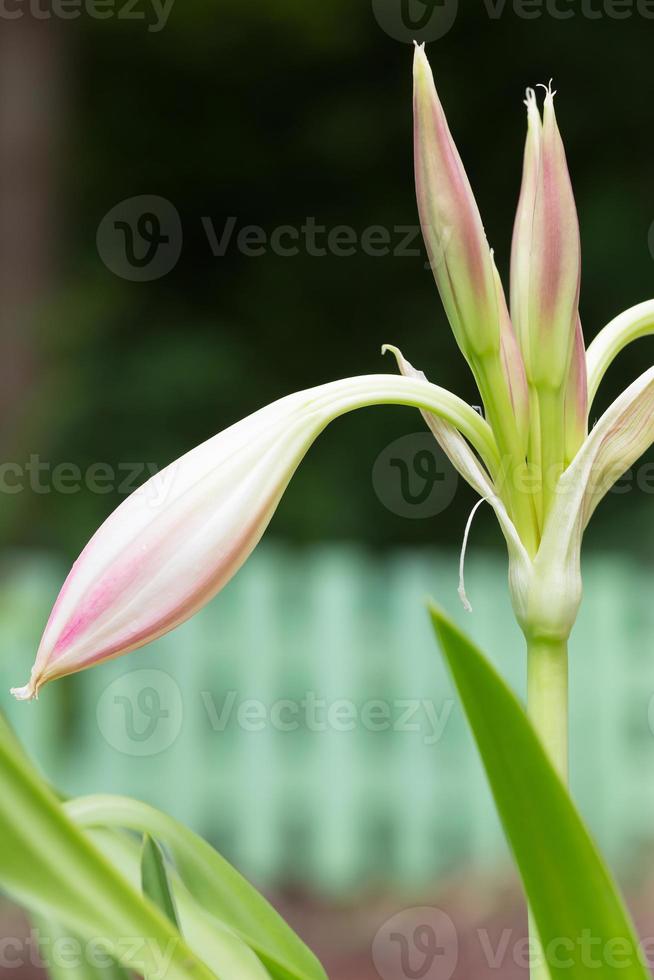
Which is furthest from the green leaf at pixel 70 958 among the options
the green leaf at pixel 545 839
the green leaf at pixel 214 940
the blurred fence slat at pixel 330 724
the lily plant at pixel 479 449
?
the blurred fence slat at pixel 330 724

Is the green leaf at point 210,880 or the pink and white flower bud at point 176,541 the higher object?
the pink and white flower bud at point 176,541

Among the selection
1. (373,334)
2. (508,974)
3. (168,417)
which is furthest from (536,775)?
(373,334)

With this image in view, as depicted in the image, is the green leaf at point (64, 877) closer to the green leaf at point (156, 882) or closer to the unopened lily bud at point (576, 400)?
the green leaf at point (156, 882)

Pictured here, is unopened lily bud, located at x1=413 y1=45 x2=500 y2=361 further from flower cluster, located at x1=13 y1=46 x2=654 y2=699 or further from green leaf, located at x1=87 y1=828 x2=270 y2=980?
green leaf, located at x1=87 y1=828 x2=270 y2=980

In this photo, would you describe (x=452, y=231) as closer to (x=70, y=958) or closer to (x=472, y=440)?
(x=472, y=440)

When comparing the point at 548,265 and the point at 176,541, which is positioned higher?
the point at 548,265

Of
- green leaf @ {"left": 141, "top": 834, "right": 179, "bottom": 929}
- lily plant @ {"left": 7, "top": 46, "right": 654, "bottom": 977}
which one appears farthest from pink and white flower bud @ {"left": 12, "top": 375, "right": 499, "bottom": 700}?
green leaf @ {"left": 141, "top": 834, "right": 179, "bottom": 929}

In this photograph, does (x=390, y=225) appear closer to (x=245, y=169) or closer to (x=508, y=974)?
(x=245, y=169)

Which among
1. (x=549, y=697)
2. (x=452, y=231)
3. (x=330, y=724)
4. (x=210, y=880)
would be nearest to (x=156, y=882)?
(x=210, y=880)
